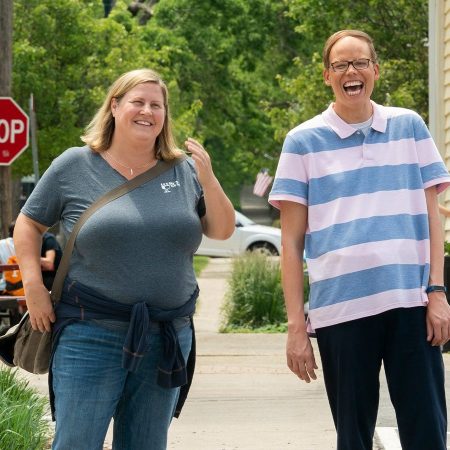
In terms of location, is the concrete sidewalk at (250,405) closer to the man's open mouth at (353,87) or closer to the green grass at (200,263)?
the man's open mouth at (353,87)

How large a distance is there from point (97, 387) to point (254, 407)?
162 inches

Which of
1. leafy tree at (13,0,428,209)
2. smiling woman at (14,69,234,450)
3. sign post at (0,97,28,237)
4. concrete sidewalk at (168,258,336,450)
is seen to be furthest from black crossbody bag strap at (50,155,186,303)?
leafy tree at (13,0,428,209)

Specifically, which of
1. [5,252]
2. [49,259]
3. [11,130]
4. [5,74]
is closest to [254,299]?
[49,259]

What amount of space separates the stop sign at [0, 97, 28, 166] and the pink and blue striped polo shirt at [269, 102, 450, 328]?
10287mm

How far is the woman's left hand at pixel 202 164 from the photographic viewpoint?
4.61 m

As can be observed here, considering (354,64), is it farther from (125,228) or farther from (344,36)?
(125,228)

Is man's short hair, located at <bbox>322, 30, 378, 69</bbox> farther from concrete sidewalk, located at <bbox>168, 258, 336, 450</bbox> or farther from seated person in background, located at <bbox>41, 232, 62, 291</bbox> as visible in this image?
seated person in background, located at <bbox>41, 232, 62, 291</bbox>

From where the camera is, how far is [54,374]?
4.52 metres

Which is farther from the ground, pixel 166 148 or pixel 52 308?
pixel 166 148

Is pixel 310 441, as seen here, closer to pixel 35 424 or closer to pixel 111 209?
pixel 35 424

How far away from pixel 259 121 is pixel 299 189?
115 ft

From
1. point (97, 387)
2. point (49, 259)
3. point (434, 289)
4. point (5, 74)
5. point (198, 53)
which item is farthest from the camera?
point (198, 53)

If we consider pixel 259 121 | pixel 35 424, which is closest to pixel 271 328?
pixel 35 424

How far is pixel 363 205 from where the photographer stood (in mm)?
4328
